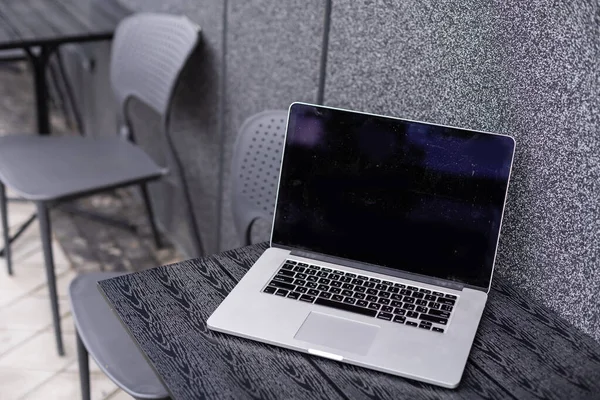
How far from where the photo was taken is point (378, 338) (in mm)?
815

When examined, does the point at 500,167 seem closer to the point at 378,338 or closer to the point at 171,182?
the point at 378,338

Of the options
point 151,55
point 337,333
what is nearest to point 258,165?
point 337,333

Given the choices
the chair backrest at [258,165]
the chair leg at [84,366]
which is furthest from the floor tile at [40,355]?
the chair backrest at [258,165]

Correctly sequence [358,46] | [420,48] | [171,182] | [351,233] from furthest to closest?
[171,182] < [358,46] < [420,48] < [351,233]

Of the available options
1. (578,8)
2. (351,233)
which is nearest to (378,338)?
(351,233)

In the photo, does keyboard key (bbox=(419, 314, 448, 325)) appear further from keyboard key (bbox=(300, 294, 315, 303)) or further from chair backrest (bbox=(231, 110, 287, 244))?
chair backrest (bbox=(231, 110, 287, 244))

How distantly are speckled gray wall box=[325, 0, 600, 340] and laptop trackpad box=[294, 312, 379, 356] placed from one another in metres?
0.26

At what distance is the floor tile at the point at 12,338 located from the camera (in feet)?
5.64

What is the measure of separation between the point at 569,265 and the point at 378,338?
10.7 inches

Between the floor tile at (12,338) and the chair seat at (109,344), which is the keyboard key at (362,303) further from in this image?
the floor tile at (12,338)

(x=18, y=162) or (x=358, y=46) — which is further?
(x=18, y=162)

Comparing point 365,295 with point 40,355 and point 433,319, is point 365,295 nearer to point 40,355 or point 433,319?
point 433,319

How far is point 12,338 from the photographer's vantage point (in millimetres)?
1752

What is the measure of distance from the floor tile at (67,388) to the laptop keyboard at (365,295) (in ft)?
2.75
